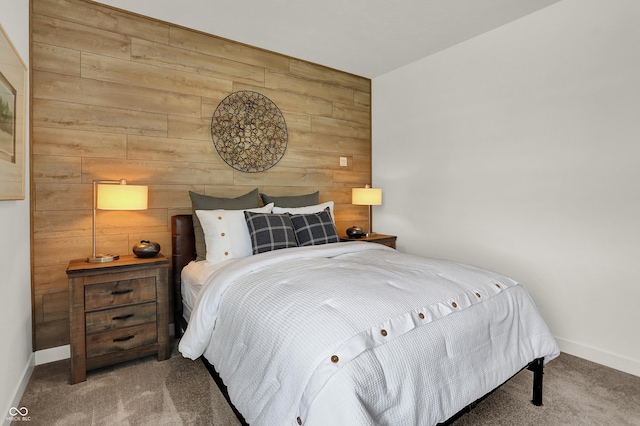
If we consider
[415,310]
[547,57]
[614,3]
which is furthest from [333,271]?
[614,3]

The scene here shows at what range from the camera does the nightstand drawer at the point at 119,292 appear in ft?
7.37

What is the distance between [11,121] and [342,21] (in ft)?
7.95

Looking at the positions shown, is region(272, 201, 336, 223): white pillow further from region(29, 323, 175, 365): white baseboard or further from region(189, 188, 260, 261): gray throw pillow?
region(29, 323, 175, 365): white baseboard

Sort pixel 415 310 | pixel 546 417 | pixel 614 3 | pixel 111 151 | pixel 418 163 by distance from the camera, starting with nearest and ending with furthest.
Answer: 1. pixel 415 310
2. pixel 546 417
3. pixel 614 3
4. pixel 111 151
5. pixel 418 163

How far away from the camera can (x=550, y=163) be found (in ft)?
9.05

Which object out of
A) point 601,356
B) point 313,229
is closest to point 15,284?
point 313,229

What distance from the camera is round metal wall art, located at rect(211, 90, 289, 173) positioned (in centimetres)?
324

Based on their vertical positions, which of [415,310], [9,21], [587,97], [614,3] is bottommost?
[415,310]

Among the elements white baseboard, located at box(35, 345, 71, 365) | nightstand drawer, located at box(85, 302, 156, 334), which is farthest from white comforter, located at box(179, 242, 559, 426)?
white baseboard, located at box(35, 345, 71, 365)

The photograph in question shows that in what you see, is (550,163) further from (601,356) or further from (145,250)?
(145,250)

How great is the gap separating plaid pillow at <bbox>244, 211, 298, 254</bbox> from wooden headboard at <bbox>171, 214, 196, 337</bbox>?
1.77 feet

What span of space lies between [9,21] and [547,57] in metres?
3.64

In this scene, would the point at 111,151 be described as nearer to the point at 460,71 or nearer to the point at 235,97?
the point at 235,97

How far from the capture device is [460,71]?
11.1ft
